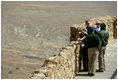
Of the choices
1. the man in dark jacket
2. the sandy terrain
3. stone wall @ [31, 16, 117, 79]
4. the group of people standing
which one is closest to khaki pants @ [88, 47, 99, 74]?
the group of people standing

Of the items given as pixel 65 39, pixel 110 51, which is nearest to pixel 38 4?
pixel 65 39

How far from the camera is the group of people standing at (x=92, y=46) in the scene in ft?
35.1

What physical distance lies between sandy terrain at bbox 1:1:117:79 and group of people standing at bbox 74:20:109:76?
103 feet

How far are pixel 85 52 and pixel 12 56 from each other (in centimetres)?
4578

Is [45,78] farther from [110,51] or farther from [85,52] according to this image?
[110,51]

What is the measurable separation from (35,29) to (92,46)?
69513mm

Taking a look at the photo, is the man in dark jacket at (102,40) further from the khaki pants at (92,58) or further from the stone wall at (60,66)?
the stone wall at (60,66)

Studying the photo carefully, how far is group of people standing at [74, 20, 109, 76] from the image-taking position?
421 inches

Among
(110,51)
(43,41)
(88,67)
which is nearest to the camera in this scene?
(88,67)

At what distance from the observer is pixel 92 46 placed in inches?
425

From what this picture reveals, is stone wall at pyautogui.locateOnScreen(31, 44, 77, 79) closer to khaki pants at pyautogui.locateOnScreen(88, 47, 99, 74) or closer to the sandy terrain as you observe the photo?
→ khaki pants at pyautogui.locateOnScreen(88, 47, 99, 74)

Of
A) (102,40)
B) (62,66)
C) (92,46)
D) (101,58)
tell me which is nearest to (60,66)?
(62,66)

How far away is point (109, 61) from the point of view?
13.7m

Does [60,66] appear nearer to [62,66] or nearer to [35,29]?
[62,66]
